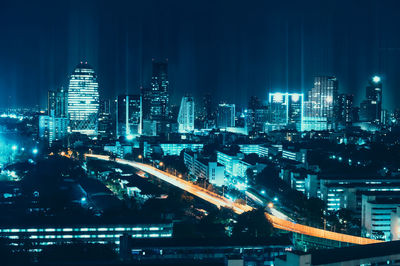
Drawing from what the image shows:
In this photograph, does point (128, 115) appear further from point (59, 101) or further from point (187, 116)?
point (59, 101)

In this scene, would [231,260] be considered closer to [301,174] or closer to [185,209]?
[185,209]

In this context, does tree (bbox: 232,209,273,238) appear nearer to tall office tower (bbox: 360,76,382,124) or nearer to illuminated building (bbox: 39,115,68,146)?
illuminated building (bbox: 39,115,68,146)

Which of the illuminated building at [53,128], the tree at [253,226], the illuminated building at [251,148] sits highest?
the illuminated building at [53,128]

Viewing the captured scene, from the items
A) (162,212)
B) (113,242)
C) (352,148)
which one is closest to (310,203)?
Answer: (162,212)

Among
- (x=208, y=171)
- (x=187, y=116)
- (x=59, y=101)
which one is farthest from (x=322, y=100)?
(x=208, y=171)

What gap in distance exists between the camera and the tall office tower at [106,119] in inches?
926

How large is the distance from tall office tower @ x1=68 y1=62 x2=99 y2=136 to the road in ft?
33.5

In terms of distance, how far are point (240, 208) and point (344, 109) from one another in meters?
20.3

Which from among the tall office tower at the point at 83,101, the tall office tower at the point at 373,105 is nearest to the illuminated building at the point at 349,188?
the tall office tower at the point at 83,101

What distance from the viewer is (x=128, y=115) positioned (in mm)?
22906

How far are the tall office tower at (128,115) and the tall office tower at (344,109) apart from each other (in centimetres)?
1021

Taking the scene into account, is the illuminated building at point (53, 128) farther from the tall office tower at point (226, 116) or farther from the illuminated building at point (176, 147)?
the tall office tower at point (226, 116)

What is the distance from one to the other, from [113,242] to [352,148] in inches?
449

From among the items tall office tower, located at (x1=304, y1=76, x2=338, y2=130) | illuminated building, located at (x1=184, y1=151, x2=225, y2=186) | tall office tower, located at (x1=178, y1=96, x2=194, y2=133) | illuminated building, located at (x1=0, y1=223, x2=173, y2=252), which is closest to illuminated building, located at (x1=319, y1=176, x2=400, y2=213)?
illuminated building, located at (x1=184, y1=151, x2=225, y2=186)
